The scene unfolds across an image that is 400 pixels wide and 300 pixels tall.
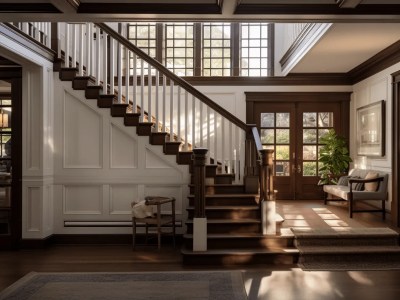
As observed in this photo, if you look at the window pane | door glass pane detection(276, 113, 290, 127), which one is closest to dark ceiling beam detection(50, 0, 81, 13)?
door glass pane detection(276, 113, 290, 127)

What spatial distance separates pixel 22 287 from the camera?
4602 millimetres

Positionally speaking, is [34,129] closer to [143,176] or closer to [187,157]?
[143,176]

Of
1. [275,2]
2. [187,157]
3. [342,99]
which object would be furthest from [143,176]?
[342,99]

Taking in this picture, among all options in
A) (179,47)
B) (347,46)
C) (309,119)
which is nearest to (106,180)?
(347,46)

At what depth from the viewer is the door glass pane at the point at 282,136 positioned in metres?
9.85

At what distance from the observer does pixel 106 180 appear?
6738 mm

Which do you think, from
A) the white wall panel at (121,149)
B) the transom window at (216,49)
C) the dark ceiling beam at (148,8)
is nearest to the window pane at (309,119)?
the transom window at (216,49)

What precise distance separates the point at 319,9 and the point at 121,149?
4.13 metres

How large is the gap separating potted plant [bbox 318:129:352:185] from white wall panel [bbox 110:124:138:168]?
417cm

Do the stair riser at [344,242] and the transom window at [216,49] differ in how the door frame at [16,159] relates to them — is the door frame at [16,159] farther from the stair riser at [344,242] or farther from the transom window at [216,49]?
the transom window at [216,49]

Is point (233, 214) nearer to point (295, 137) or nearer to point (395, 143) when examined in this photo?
point (395, 143)

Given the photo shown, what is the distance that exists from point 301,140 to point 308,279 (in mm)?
5287

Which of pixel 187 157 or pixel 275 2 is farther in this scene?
pixel 187 157

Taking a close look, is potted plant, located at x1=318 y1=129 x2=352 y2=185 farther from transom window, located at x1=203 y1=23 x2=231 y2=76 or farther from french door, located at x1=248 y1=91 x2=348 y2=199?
transom window, located at x1=203 y1=23 x2=231 y2=76
